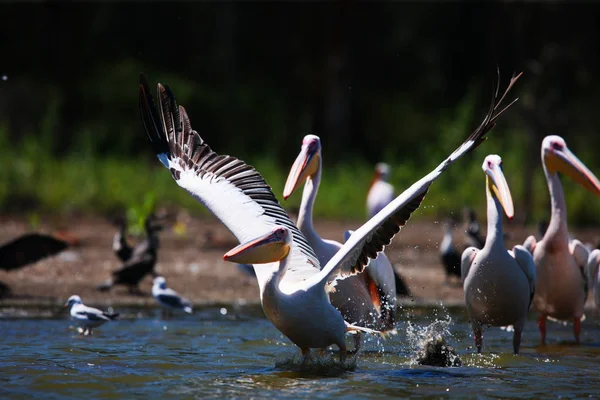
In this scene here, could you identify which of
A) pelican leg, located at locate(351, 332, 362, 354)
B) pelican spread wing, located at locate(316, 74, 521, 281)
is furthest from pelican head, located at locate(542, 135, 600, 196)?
pelican leg, located at locate(351, 332, 362, 354)

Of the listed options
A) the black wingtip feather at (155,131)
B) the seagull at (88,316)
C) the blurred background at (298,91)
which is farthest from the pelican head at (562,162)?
the blurred background at (298,91)

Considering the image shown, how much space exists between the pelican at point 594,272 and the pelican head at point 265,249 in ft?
8.08

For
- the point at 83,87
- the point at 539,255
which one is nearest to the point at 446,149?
the point at 539,255

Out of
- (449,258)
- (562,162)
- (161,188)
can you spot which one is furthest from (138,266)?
(161,188)

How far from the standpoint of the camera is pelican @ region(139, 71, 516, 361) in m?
5.57

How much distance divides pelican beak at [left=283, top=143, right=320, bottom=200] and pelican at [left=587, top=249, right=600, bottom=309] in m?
2.05

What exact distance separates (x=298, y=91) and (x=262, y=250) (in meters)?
19.2

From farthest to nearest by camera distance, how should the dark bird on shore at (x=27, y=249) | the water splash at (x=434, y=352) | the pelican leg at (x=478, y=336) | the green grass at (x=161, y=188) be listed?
the green grass at (x=161, y=188), the dark bird on shore at (x=27, y=249), the pelican leg at (x=478, y=336), the water splash at (x=434, y=352)

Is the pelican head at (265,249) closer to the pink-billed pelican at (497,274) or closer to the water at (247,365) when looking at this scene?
the water at (247,365)

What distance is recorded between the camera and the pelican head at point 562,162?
7094 millimetres

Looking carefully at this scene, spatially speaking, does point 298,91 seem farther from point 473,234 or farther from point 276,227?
point 276,227

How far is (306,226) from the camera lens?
677 cm

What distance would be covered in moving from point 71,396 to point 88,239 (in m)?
7.32

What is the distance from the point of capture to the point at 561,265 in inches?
275
